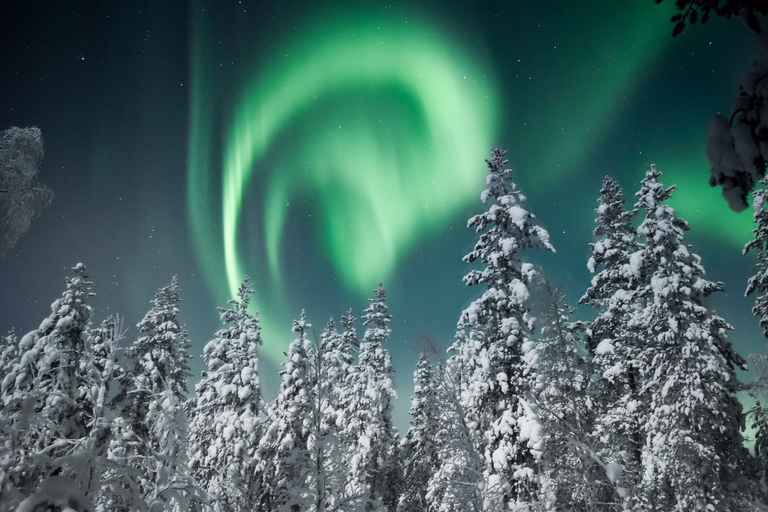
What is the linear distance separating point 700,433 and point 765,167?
15506 mm

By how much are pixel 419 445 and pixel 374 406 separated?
794cm

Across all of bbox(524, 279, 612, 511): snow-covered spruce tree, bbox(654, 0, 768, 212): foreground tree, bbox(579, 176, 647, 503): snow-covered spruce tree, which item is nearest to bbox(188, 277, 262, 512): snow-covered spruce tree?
bbox(524, 279, 612, 511): snow-covered spruce tree

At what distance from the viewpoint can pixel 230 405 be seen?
2338 centimetres

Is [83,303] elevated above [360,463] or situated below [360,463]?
above

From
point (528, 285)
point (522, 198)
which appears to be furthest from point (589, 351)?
point (522, 198)

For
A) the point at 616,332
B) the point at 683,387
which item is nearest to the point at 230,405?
the point at 616,332

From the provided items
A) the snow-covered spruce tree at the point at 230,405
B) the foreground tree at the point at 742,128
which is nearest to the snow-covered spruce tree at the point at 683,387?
the foreground tree at the point at 742,128

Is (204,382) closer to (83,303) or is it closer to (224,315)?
(224,315)

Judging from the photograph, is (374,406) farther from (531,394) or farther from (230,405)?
(531,394)

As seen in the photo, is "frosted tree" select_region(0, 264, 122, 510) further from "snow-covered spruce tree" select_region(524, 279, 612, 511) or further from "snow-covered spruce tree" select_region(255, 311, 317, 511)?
"snow-covered spruce tree" select_region(524, 279, 612, 511)

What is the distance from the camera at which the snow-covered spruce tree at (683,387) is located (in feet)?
46.6

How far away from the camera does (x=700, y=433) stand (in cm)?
1448

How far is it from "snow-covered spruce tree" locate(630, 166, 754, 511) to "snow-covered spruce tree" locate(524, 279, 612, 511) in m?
2.27

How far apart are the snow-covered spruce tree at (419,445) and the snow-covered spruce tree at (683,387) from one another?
52.8 feet
